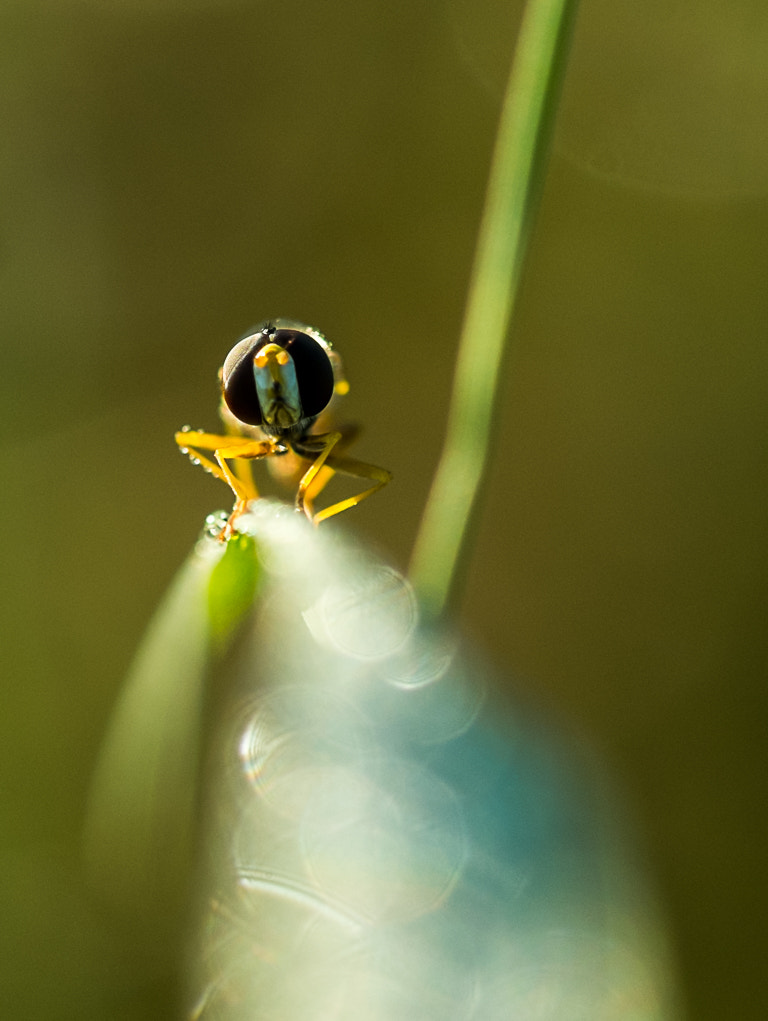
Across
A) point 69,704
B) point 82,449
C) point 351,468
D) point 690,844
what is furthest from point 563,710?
point 351,468

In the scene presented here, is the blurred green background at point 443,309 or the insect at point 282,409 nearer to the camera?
the insect at point 282,409

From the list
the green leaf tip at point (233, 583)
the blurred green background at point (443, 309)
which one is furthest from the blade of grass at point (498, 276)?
the blurred green background at point (443, 309)

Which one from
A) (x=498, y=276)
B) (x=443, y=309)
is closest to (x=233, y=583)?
(x=498, y=276)

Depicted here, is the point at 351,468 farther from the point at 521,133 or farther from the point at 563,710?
the point at 563,710

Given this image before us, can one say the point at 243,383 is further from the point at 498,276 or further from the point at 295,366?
the point at 498,276

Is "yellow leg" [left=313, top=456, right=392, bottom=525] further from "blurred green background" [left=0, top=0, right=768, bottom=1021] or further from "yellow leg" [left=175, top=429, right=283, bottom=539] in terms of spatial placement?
"blurred green background" [left=0, top=0, right=768, bottom=1021]

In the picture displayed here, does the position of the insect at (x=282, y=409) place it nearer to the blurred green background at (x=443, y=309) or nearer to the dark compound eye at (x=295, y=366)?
the dark compound eye at (x=295, y=366)

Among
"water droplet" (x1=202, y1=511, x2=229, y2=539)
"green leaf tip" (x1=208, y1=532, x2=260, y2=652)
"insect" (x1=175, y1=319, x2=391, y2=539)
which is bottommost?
"green leaf tip" (x1=208, y1=532, x2=260, y2=652)

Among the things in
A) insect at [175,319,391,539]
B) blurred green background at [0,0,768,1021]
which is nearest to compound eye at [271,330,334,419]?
insect at [175,319,391,539]
